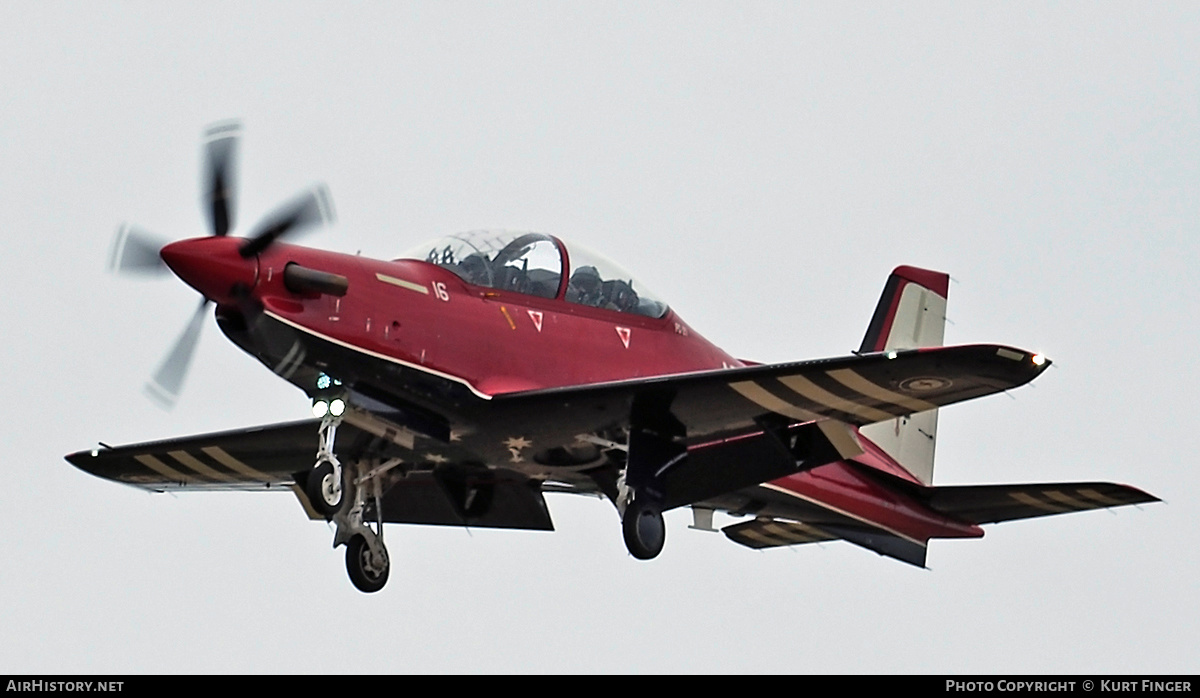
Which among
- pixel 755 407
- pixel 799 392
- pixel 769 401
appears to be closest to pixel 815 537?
pixel 755 407

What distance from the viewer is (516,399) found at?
691 inches

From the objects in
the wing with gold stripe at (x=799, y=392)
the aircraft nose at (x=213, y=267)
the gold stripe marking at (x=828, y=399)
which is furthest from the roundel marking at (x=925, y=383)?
the aircraft nose at (x=213, y=267)

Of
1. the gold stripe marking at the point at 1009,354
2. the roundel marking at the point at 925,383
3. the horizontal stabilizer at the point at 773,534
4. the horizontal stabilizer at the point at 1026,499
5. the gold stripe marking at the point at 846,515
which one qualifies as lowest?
the horizontal stabilizer at the point at 773,534

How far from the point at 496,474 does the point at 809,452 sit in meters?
3.41

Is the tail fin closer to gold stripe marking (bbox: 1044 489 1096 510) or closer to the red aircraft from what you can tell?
the red aircraft

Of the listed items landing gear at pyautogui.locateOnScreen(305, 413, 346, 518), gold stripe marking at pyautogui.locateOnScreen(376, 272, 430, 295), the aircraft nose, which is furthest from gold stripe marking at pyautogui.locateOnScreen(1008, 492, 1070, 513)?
the aircraft nose

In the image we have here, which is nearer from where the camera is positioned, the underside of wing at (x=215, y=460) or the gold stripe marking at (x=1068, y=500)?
the gold stripe marking at (x=1068, y=500)

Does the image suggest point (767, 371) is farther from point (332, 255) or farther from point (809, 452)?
point (332, 255)

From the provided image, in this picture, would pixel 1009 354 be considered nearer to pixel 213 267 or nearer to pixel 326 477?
pixel 326 477

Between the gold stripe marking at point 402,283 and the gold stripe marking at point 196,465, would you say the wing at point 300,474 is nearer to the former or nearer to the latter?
the gold stripe marking at point 196,465

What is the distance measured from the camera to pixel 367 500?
63.5ft

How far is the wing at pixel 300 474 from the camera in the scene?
1947 centimetres

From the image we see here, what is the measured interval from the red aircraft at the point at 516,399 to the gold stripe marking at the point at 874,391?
28 mm

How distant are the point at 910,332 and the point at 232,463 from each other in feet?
29.7
